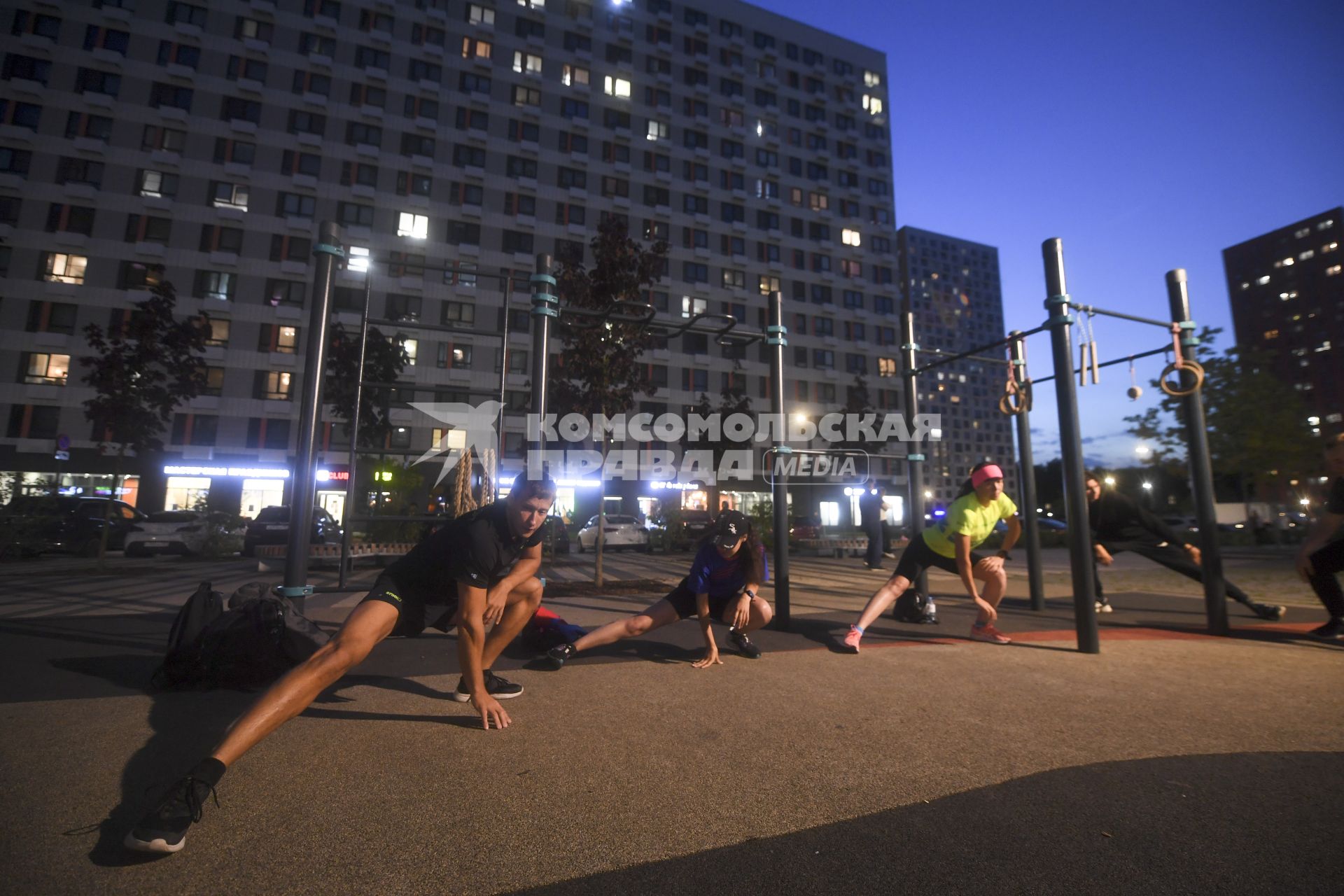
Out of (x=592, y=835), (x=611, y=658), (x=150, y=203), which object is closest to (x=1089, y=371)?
(x=611, y=658)

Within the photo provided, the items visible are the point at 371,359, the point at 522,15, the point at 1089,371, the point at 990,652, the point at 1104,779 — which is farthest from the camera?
the point at 522,15

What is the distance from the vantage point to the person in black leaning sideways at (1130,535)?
736cm

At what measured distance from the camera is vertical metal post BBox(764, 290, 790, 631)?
6.21 meters

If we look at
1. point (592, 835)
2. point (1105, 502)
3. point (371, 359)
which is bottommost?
point (592, 835)

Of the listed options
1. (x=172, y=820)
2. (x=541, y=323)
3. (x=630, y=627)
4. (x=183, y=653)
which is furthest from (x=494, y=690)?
(x=541, y=323)

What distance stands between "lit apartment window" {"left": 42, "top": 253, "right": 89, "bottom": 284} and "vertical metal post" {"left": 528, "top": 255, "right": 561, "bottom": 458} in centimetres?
3768

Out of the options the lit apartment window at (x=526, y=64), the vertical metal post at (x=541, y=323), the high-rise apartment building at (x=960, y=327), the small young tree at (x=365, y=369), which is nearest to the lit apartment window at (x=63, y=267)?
the small young tree at (x=365, y=369)

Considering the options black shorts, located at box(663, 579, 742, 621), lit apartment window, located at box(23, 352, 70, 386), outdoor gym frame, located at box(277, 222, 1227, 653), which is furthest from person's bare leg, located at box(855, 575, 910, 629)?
lit apartment window, located at box(23, 352, 70, 386)

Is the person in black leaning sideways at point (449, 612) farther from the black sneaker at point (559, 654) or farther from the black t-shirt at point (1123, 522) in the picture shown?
the black t-shirt at point (1123, 522)

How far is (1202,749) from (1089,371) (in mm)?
5230

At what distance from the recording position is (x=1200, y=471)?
6492mm

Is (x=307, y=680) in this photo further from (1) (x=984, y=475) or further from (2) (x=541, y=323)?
(1) (x=984, y=475)

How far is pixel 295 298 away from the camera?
107 ft

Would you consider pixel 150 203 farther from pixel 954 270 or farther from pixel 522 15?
pixel 954 270
